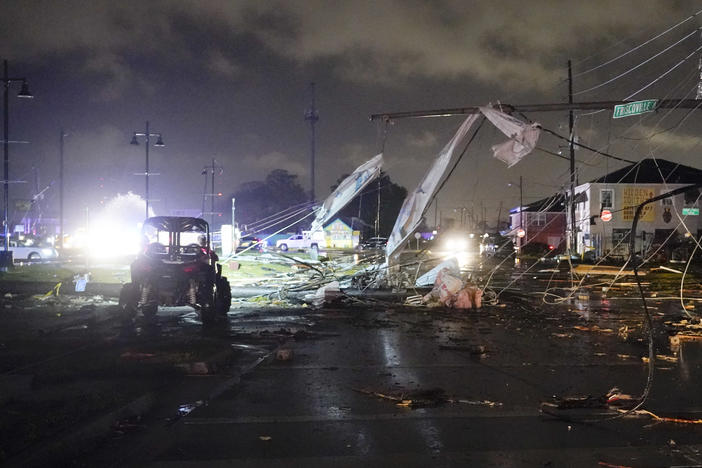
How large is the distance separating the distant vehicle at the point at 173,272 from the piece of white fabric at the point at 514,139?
300 inches

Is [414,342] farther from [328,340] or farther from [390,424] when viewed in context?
[390,424]

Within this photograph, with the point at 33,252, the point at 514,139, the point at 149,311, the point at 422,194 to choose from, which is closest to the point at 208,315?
the point at 149,311

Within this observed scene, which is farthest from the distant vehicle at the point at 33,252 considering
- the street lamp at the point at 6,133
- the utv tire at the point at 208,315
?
the utv tire at the point at 208,315

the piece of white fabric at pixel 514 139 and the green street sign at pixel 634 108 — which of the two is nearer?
the green street sign at pixel 634 108

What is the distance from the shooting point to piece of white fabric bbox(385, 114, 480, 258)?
17.6 meters

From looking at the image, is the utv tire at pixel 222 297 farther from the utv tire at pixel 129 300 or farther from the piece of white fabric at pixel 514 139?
the piece of white fabric at pixel 514 139

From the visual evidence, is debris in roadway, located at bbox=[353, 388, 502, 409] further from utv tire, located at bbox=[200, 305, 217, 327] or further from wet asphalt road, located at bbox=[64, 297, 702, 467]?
utv tire, located at bbox=[200, 305, 217, 327]

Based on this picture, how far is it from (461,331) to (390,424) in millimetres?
7804

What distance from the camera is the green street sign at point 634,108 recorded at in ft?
41.9

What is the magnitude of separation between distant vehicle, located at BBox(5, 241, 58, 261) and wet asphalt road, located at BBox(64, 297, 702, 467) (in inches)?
1292

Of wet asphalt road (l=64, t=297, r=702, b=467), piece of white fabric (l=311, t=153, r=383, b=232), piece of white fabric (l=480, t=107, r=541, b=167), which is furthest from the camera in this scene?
piece of white fabric (l=311, t=153, r=383, b=232)

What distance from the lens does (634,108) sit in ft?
43.0

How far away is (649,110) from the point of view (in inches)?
506

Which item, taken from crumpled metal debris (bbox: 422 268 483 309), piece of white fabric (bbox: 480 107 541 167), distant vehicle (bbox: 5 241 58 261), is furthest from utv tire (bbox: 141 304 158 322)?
distant vehicle (bbox: 5 241 58 261)
